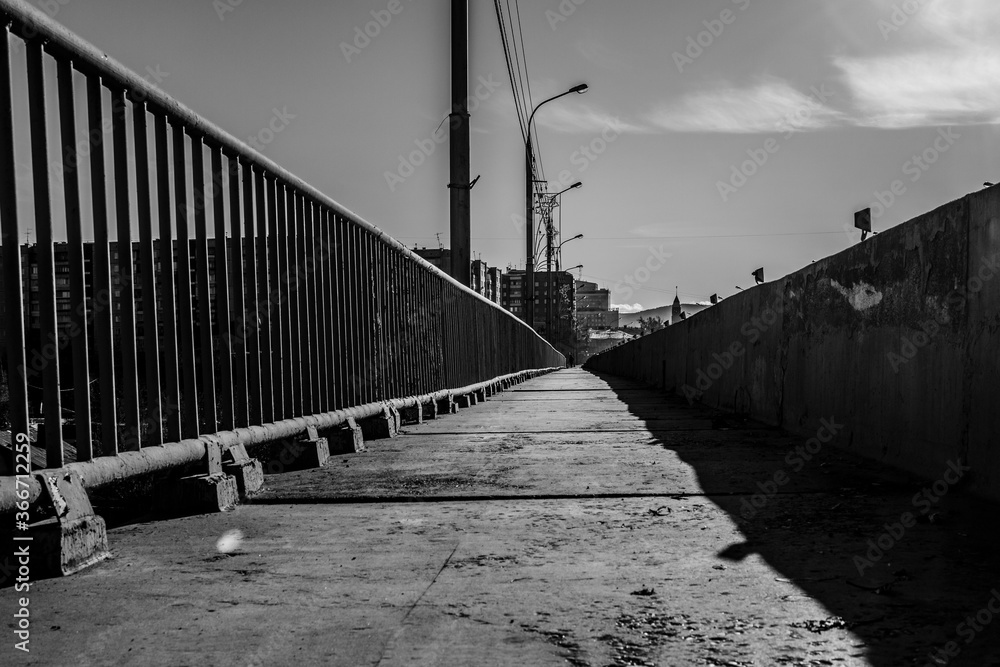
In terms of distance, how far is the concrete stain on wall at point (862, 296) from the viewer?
190 inches

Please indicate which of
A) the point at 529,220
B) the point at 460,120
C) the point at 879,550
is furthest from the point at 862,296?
the point at 529,220

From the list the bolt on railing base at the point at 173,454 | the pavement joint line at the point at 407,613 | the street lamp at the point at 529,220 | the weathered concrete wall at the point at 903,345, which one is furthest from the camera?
the street lamp at the point at 529,220

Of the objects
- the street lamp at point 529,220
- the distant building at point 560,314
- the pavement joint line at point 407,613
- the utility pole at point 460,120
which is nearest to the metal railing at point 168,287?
the pavement joint line at point 407,613

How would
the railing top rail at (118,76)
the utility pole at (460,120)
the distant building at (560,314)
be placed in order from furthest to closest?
the distant building at (560,314)
the utility pole at (460,120)
the railing top rail at (118,76)

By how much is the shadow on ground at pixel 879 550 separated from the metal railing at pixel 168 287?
214 cm

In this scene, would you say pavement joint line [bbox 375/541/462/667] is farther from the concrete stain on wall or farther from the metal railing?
the concrete stain on wall

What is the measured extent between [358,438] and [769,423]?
3438 millimetres

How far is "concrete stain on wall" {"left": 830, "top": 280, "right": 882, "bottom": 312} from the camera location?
483 cm

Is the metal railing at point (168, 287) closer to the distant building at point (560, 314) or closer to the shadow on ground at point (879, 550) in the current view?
the shadow on ground at point (879, 550)

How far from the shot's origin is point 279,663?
73.3 inches

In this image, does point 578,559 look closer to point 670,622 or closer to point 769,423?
point 670,622

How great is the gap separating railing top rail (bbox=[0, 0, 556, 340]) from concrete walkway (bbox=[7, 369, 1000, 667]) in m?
1.60

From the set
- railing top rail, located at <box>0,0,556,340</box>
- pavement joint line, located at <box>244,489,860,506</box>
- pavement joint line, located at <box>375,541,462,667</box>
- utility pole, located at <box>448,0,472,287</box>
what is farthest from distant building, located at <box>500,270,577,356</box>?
pavement joint line, located at <box>375,541,462,667</box>

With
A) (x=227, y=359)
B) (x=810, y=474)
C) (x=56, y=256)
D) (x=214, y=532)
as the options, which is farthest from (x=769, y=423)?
(x=56, y=256)
